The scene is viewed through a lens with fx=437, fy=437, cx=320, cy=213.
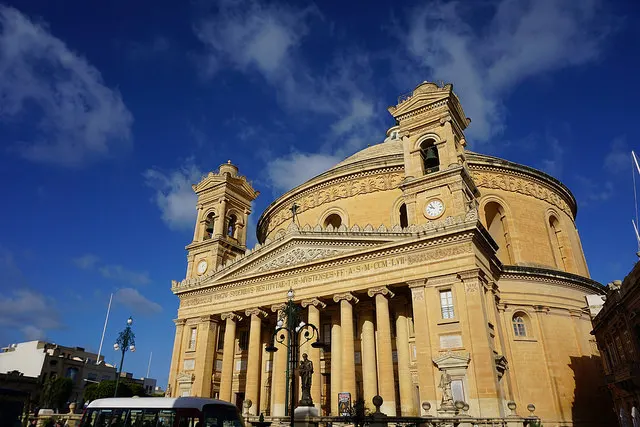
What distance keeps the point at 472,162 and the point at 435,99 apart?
6871 millimetres

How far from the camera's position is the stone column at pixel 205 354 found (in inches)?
1084

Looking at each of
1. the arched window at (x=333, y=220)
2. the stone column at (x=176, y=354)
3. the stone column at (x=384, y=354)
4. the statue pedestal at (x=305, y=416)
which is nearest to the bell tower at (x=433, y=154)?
the stone column at (x=384, y=354)

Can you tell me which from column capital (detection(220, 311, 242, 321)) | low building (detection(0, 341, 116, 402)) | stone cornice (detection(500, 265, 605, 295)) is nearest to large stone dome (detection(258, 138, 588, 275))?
stone cornice (detection(500, 265, 605, 295))

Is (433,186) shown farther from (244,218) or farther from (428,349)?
(244,218)

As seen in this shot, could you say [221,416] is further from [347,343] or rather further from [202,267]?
[202,267]

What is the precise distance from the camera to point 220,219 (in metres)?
33.7

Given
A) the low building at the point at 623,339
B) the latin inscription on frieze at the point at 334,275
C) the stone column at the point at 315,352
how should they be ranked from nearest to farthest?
the low building at the point at 623,339, the latin inscription on frieze at the point at 334,275, the stone column at the point at 315,352

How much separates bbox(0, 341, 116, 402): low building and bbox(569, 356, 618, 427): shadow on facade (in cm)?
5482

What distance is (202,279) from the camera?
30719mm

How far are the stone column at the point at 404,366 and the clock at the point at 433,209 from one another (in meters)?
5.17

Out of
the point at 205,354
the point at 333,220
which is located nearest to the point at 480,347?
the point at 333,220

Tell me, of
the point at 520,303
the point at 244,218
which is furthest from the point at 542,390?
the point at 244,218

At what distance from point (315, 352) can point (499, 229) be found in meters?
15.7

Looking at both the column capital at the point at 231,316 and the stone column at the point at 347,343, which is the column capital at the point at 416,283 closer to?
the stone column at the point at 347,343
